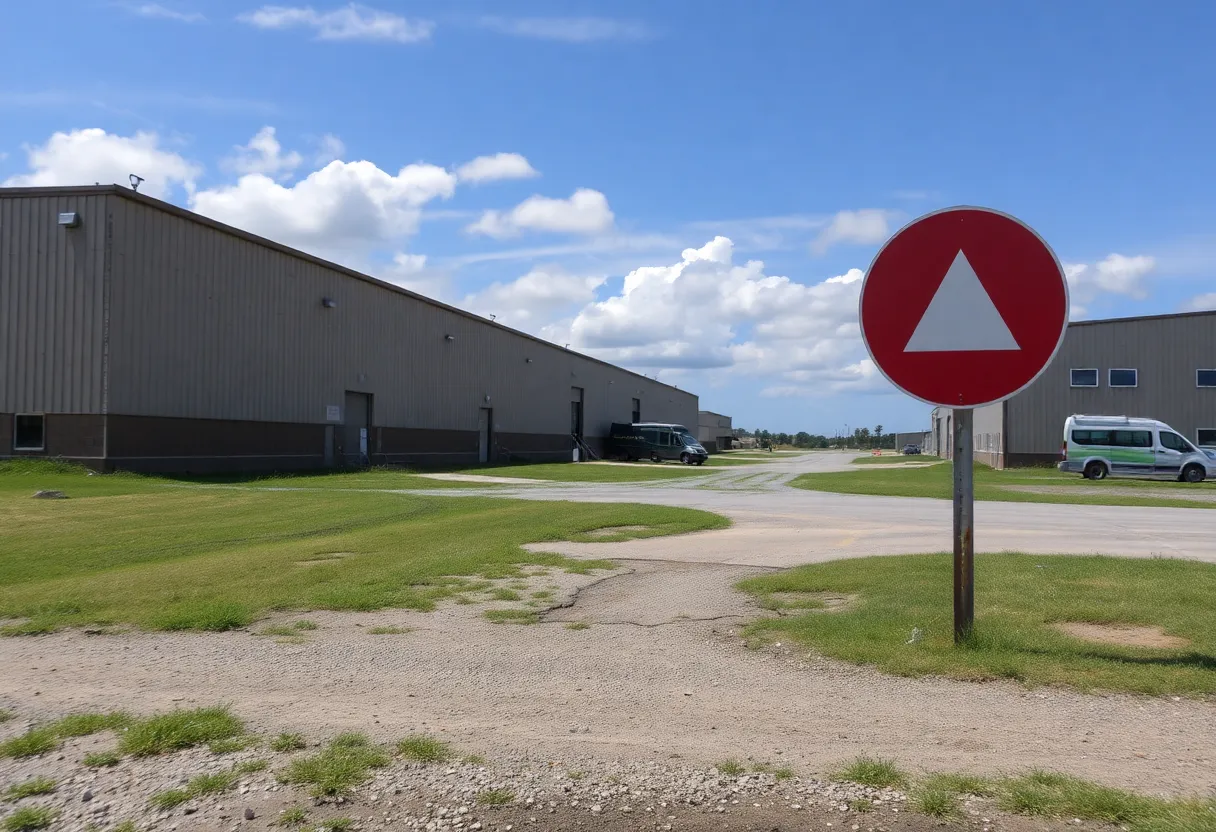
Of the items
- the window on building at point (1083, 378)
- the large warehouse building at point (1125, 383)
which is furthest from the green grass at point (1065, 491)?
the window on building at point (1083, 378)

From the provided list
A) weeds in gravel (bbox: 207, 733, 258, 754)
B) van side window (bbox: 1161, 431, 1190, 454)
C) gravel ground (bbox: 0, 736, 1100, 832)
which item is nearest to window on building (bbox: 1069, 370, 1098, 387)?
van side window (bbox: 1161, 431, 1190, 454)

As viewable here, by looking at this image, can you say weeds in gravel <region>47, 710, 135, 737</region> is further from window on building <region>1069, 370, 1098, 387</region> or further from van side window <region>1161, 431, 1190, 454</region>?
window on building <region>1069, 370, 1098, 387</region>

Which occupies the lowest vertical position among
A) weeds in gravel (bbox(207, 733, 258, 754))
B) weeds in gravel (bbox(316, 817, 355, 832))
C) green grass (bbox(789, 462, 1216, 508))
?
green grass (bbox(789, 462, 1216, 508))

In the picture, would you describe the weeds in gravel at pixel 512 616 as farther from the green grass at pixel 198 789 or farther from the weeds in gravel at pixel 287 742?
the green grass at pixel 198 789

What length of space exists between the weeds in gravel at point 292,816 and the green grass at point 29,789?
1.05 metres

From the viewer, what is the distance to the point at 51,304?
27188 mm

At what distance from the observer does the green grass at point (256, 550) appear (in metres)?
8.09

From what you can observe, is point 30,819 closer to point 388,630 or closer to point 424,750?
point 424,750

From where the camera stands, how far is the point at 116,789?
3928 millimetres

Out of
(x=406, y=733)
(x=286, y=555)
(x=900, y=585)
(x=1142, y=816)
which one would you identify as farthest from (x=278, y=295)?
(x=1142, y=816)

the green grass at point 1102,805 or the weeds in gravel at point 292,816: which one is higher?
the green grass at point 1102,805

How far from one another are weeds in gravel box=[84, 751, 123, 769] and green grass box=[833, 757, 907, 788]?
3.06 m

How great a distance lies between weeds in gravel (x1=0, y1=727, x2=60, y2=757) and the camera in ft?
14.3

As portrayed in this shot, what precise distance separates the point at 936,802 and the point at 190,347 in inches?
1171
